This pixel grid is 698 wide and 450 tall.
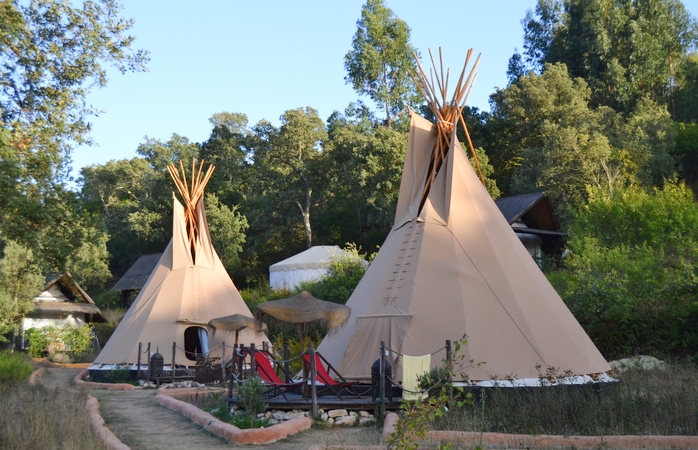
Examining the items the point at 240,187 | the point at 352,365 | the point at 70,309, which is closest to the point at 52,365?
the point at 70,309

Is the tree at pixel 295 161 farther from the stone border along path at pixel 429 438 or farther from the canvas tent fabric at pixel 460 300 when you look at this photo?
the stone border along path at pixel 429 438

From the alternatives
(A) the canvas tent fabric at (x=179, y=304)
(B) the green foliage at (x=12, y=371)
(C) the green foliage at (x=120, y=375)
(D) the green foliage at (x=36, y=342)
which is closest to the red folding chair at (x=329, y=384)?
(B) the green foliage at (x=12, y=371)

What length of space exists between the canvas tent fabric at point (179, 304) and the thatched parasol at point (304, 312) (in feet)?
23.9

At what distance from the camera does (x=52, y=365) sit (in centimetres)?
2509

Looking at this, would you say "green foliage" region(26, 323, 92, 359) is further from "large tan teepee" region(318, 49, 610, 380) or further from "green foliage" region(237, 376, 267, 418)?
"green foliage" region(237, 376, 267, 418)

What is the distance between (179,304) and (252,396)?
1031 centimetres

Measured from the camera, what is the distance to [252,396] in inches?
370

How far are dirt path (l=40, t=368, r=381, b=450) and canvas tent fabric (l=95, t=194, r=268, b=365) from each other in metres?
6.53

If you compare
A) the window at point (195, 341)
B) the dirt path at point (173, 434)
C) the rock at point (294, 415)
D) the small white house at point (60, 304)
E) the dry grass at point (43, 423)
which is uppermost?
the small white house at point (60, 304)

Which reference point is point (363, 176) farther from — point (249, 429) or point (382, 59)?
point (249, 429)

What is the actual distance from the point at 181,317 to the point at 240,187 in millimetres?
28791

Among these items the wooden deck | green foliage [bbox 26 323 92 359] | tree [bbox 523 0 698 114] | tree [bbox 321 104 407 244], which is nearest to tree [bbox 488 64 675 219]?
tree [bbox 523 0 698 114]

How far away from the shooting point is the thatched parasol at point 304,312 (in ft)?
34.7

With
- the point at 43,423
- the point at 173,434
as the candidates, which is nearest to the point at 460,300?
the point at 173,434
